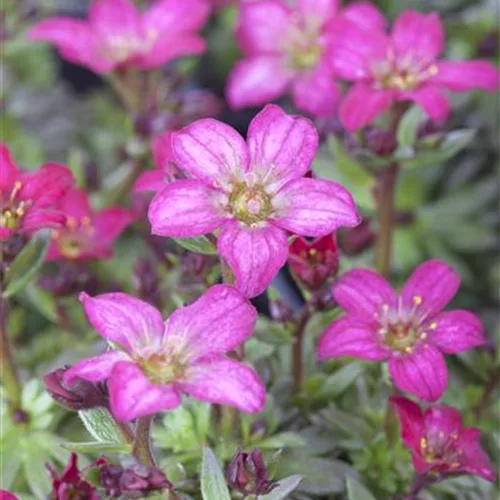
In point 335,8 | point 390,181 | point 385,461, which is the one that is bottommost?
point 385,461

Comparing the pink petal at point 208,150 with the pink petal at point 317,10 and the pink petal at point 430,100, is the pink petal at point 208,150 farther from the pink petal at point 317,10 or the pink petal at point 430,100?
the pink petal at point 317,10

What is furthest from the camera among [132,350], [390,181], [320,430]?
[390,181]

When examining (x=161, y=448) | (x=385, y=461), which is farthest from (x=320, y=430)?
(x=161, y=448)

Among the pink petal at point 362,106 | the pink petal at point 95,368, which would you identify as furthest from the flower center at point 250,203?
the pink petal at point 362,106

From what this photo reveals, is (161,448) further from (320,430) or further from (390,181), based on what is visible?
(390,181)

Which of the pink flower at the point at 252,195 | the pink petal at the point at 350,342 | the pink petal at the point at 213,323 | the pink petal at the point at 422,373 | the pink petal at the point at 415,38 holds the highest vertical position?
the pink flower at the point at 252,195

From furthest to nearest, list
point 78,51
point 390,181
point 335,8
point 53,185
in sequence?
point 335,8
point 78,51
point 390,181
point 53,185
